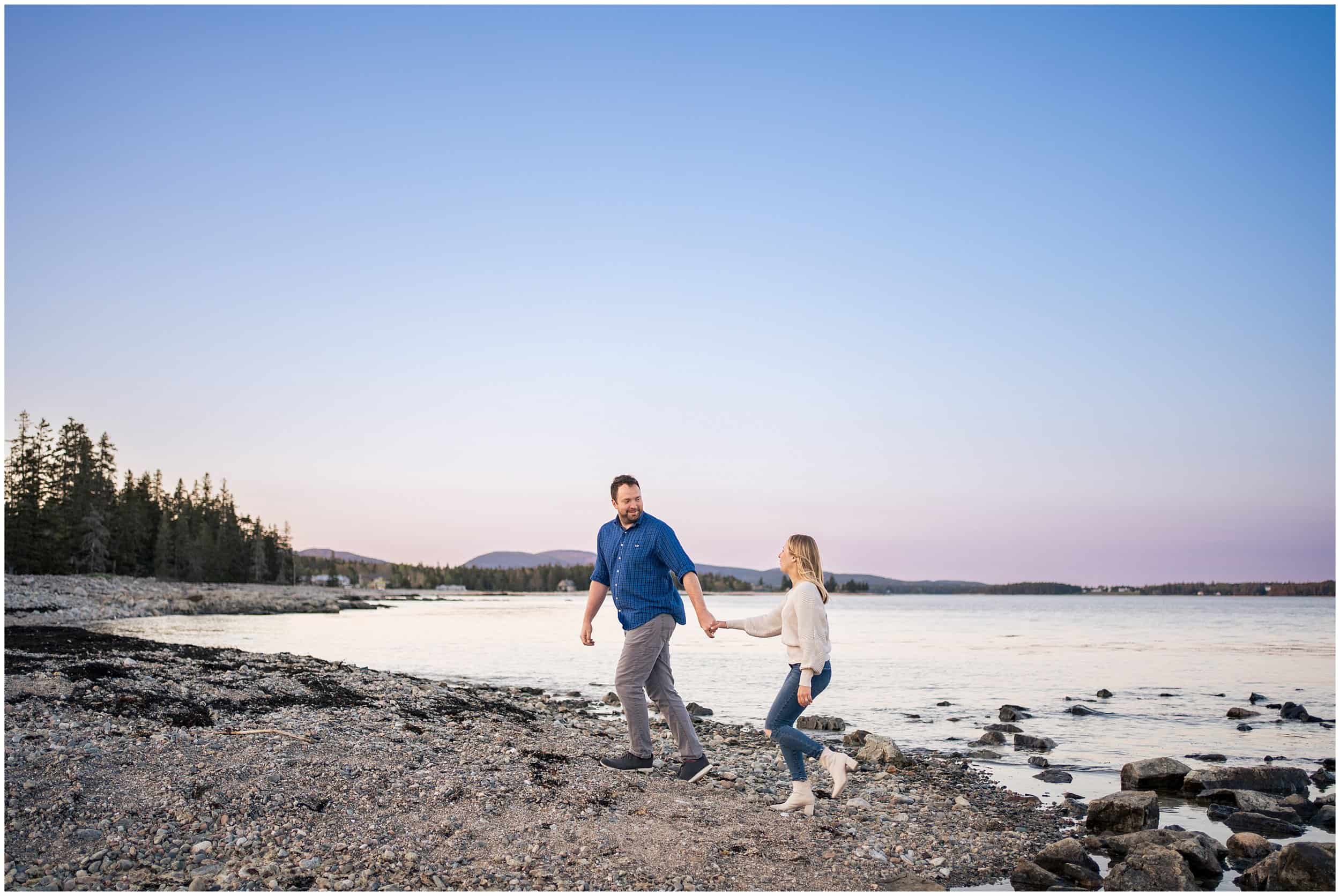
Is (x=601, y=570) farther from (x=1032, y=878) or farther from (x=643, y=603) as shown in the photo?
(x=1032, y=878)

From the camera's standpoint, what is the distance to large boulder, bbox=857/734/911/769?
11.6m

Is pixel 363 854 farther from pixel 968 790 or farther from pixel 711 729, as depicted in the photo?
pixel 711 729

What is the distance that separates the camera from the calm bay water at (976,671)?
49.3ft

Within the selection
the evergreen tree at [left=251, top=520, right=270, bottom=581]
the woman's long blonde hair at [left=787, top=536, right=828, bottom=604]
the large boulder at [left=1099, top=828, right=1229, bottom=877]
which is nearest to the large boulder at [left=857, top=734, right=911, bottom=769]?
the large boulder at [left=1099, top=828, right=1229, bottom=877]

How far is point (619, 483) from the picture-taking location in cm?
863

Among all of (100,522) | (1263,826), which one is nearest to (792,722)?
(1263,826)

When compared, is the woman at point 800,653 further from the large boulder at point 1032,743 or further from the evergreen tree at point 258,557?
the evergreen tree at point 258,557

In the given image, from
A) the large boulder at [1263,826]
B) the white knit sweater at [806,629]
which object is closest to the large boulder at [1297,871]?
the large boulder at [1263,826]

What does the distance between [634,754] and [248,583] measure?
374 feet

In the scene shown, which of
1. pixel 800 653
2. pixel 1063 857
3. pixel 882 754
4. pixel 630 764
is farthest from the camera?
pixel 882 754

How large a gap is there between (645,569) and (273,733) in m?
4.80

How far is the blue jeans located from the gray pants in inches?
42.7

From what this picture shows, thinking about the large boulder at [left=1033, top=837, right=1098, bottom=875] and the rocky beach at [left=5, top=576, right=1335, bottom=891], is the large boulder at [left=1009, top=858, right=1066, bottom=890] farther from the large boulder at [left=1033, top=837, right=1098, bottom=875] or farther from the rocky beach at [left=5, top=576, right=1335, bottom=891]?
the large boulder at [left=1033, top=837, right=1098, bottom=875]

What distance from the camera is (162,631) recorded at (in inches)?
1371
